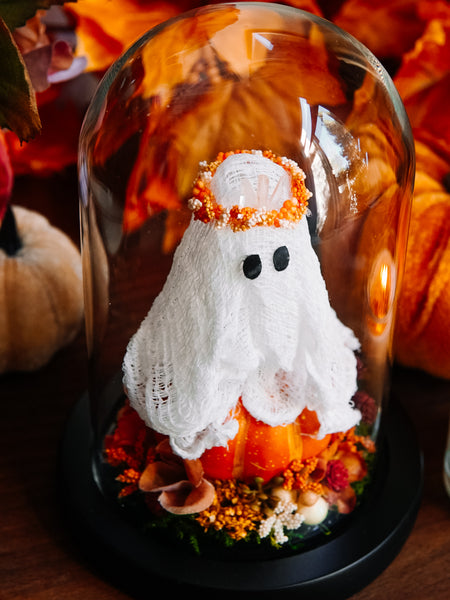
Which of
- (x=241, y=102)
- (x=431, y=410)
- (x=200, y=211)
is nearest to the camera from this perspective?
(x=200, y=211)

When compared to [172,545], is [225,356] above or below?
above

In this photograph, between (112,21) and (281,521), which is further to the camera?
(112,21)

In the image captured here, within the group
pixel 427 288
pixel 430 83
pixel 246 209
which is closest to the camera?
pixel 246 209

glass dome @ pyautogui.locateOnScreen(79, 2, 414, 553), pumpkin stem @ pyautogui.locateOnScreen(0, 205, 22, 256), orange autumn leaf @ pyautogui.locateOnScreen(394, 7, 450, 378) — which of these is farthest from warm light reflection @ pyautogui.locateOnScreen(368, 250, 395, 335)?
pumpkin stem @ pyautogui.locateOnScreen(0, 205, 22, 256)

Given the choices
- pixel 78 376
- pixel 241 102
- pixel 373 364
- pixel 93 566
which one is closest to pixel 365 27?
pixel 241 102

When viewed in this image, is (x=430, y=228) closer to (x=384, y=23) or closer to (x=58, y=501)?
(x=384, y=23)

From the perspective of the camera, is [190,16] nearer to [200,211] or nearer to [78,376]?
[200,211]

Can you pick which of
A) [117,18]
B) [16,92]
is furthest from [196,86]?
[117,18]

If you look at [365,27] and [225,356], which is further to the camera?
[365,27]
